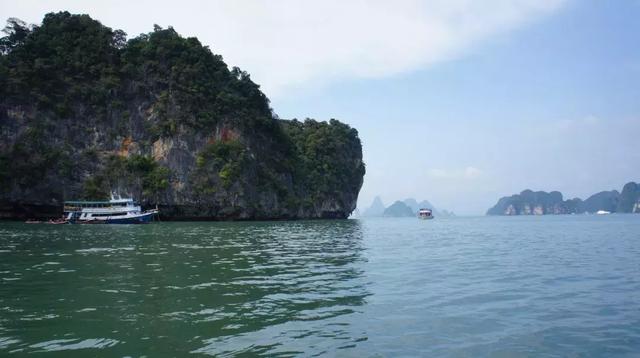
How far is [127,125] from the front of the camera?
68.9m

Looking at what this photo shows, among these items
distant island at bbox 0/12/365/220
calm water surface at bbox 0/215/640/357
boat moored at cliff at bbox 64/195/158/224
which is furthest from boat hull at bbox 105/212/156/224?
calm water surface at bbox 0/215/640/357

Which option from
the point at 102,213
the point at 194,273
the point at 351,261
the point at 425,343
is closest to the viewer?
the point at 425,343

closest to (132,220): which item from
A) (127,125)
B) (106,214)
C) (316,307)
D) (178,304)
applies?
(106,214)

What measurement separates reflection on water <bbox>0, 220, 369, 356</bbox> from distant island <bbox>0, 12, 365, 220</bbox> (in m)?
49.1

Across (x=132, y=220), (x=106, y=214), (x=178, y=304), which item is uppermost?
(x=106, y=214)

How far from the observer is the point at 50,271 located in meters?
15.0

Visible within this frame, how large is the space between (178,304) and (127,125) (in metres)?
64.8

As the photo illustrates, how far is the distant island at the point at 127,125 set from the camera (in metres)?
62.2

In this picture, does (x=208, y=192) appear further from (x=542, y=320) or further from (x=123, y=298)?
(x=542, y=320)

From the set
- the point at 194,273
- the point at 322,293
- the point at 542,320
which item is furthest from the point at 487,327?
the point at 194,273

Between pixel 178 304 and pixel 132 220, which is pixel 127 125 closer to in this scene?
pixel 132 220

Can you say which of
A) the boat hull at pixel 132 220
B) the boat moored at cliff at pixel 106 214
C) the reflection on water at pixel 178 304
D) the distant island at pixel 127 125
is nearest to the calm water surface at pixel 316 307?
the reflection on water at pixel 178 304

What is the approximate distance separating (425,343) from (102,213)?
2294 inches

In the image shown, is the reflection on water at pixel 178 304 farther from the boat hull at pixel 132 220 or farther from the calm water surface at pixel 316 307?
the boat hull at pixel 132 220
